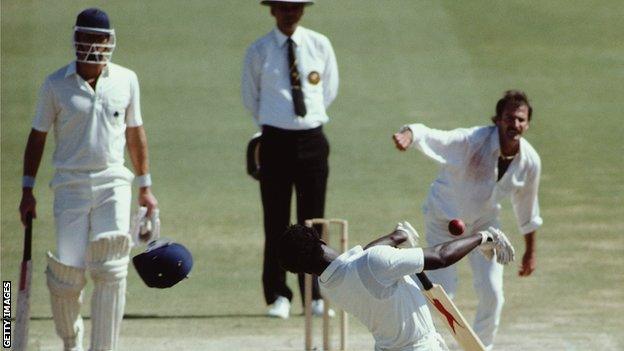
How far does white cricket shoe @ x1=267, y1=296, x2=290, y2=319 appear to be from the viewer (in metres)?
9.17

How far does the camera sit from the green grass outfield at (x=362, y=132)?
9.35 metres

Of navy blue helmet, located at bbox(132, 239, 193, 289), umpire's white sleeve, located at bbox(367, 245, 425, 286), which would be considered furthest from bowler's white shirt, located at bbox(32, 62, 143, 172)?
umpire's white sleeve, located at bbox(367, 245, 425, 286)

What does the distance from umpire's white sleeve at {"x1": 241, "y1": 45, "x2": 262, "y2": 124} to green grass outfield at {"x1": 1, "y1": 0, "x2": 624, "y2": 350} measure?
1192 millimetres

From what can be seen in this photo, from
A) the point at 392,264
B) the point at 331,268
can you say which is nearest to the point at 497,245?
the point at 392,264

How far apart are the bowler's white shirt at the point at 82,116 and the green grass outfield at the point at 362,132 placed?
1304 millimetres

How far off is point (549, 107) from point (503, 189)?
19.2ft

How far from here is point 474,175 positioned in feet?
25.8

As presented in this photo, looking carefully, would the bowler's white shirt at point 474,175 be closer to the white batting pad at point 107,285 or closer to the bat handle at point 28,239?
the white batting pad at point 107,285

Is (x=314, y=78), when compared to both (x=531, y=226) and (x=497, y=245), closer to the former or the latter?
(x=531, y=226)

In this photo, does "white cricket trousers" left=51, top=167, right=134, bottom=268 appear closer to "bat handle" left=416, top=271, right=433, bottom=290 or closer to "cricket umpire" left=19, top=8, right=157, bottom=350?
"cricket umpire" left=19, top=8, right=157, bottom=350

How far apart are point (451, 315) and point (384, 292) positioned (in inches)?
25.0

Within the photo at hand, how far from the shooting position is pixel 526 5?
627 inches

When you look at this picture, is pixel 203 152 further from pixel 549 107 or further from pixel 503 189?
pixel 503 189

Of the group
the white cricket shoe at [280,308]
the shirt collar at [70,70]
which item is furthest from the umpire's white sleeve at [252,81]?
the shirt collar at [70,70]
